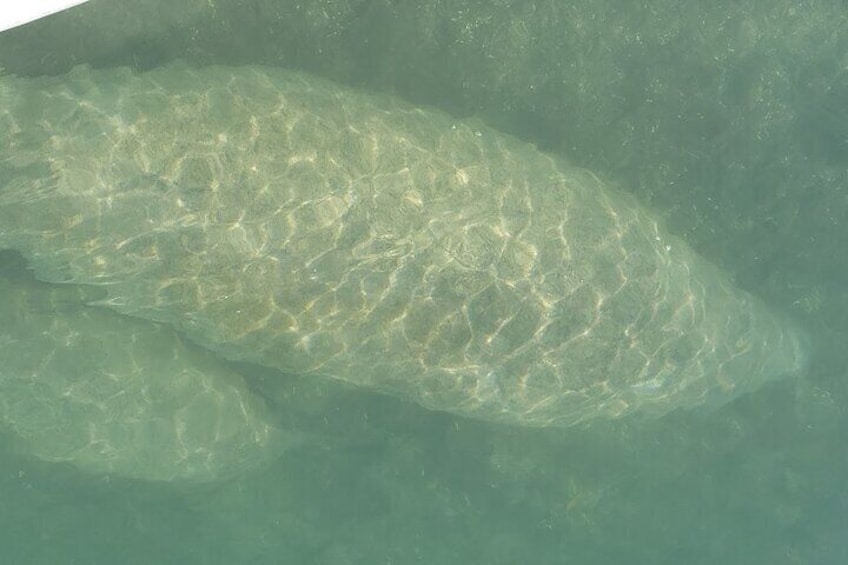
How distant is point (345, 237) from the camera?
22.4 feet

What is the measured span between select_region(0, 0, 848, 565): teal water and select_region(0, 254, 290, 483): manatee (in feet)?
1.18

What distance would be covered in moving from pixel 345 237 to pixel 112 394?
309 centimetres

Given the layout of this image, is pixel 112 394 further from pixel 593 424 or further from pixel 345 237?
pixel 593 424

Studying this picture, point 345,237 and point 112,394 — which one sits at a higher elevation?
point 345,237

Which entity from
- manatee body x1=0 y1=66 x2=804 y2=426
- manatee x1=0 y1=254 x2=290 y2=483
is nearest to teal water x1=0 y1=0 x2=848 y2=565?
manatee x1=0 y1=254 x2=290 y2=483

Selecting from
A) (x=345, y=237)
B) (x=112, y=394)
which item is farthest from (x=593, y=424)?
(x=112, y=394)

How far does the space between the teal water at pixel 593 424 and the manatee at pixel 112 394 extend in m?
0.36

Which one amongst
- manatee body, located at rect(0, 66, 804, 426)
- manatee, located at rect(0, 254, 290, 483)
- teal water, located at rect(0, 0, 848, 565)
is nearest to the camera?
manatee body, located at rect(0, 66, 804, 426)

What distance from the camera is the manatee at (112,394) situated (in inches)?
297

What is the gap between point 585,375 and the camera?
7.73 m

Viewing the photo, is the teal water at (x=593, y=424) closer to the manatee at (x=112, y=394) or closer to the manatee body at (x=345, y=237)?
the manatee at (x=112, y=394)

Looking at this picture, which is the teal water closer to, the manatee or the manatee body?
the manatee

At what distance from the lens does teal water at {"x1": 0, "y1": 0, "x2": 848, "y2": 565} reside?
7852 mm

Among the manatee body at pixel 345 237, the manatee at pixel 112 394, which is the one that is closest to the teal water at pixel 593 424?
the manatee at pixel 112 394
